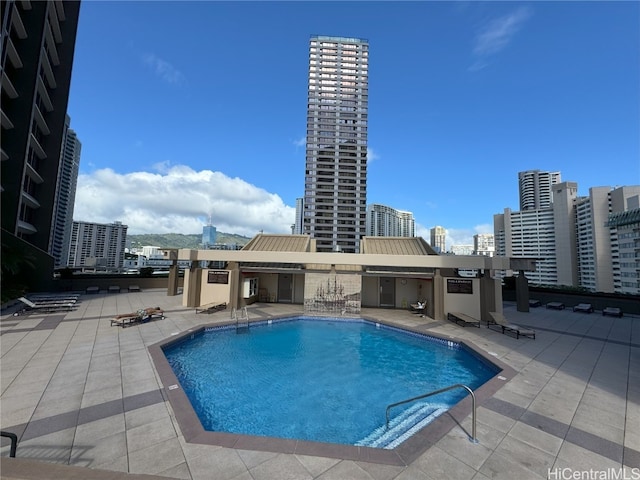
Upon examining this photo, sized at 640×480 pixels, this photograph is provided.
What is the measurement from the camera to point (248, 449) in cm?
465

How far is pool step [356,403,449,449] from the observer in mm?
5992

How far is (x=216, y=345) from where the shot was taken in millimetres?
12297

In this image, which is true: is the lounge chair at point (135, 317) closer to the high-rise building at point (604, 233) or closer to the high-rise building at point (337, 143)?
the high-rise building at point (337, 143)

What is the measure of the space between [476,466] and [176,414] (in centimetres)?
566

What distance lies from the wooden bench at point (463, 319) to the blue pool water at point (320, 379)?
9.22 feet

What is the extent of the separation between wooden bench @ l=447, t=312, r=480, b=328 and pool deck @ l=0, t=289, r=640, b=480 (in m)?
3.20

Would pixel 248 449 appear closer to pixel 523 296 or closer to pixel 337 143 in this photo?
pixel 523 296

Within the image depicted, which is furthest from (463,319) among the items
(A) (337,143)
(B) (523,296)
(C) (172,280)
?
(A) (337,143)

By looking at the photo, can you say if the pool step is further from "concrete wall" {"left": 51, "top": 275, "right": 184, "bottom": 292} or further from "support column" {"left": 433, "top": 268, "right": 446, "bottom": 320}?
"concrete wall" {"left": 51, "top": 275, "right": 184, "bottom": 292}

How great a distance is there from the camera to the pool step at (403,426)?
236 inches

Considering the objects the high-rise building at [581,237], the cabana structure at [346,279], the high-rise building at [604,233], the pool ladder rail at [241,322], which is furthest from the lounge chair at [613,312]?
the high-rise building at [604,233]

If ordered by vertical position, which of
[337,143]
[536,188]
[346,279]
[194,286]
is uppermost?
[536,188]

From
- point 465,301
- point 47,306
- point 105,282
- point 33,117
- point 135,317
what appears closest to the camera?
point 135,317

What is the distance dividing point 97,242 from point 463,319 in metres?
168
